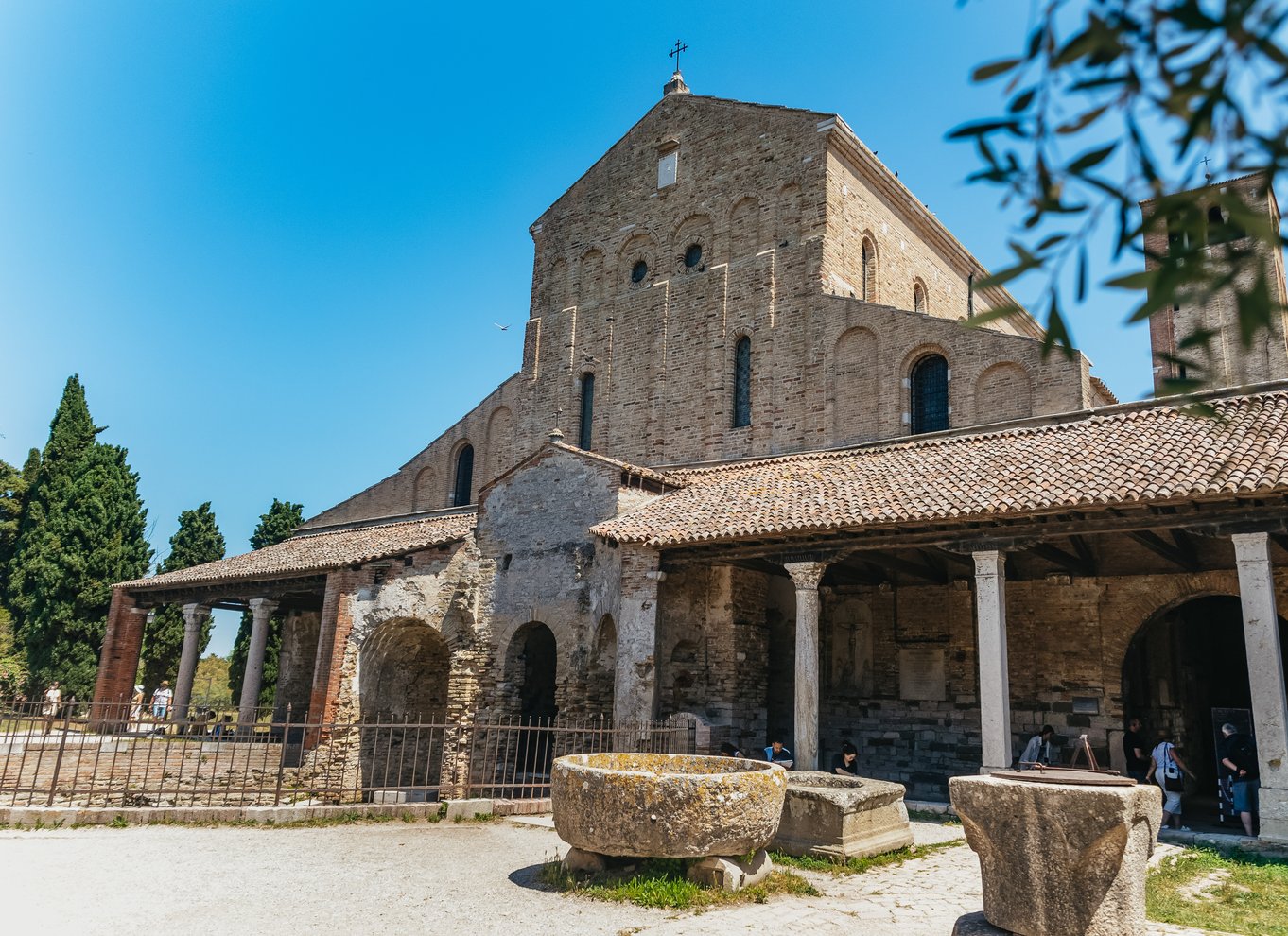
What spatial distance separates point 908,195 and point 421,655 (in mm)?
15536

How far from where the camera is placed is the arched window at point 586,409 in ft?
71.3

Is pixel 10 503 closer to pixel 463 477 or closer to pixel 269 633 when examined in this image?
pixel 269 633

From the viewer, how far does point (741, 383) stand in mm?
19625

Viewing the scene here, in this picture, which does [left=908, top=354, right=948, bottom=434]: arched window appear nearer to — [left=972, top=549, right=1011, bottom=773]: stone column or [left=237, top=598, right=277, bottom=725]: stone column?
[left=972, top=549, right=1011, bottom=773]: stone column

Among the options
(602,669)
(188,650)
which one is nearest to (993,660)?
(602,669)

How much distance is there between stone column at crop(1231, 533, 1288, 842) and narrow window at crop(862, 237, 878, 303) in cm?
1150

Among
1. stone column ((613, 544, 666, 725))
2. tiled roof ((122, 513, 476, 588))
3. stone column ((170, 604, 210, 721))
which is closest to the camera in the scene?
stone column ((613, 544, 666, 725))

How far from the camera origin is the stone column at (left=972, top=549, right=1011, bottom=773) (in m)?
11.0

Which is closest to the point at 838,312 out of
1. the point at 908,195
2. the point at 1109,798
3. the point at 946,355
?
the point at 946,355

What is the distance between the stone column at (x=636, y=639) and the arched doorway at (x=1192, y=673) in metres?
7.38

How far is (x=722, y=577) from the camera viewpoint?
571 inches

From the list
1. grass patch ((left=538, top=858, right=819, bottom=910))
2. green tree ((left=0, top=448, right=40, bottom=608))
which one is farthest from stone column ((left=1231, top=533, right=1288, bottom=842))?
green tree ((left=0, top=448, right=40, bottom=608))

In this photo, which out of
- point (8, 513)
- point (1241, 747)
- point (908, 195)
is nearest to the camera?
point (1241, 747)

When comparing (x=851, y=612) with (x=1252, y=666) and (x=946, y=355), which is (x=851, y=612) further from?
(x=1252, y=666)
